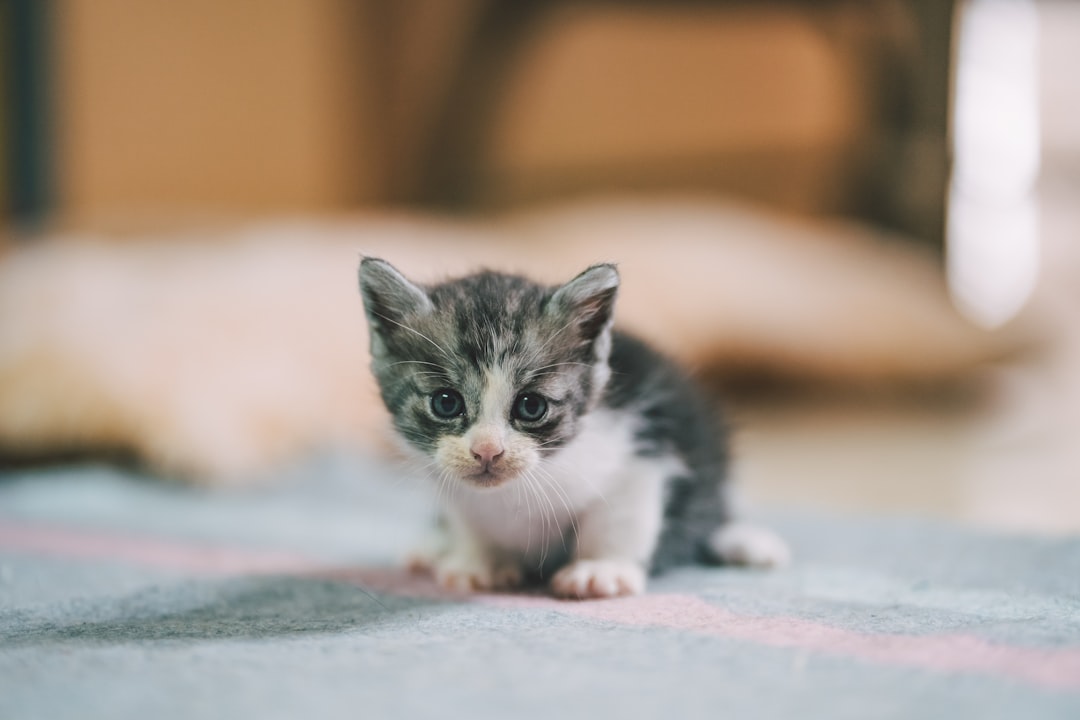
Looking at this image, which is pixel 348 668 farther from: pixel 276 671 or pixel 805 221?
pixel 805 221

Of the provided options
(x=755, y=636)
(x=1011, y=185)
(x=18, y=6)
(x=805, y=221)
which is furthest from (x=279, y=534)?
(x=1011, y=185)

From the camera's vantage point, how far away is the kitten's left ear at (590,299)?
1.00m

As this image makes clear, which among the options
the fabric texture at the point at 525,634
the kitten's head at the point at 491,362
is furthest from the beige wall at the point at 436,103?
the kitten's head at the point at 491,362

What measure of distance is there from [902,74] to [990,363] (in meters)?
1.15

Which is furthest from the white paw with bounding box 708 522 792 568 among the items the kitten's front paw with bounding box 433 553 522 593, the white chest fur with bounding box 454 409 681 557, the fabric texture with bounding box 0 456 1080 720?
the kitten's front paw with bounding box 433 553 522 593

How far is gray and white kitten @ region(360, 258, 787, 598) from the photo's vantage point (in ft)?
3.26

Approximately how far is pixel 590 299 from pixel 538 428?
0.50 ft

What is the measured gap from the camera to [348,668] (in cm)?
73

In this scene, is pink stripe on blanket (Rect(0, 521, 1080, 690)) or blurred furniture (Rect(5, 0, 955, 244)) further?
blurred furniture (Rect(5, 0, 955, 244))

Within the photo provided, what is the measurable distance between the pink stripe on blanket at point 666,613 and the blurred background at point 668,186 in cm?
55

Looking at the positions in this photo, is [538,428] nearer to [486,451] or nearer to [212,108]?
[486,451]

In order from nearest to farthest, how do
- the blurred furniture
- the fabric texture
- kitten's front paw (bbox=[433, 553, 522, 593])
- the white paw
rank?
1. the fabric texture
2. kitten's front paw (bbox=[433, 553, 522, 593])
3. the white paw
4. the blurred furniture

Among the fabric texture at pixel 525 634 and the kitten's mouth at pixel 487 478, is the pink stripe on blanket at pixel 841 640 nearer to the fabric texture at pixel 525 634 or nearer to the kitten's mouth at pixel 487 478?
the fabric texture at pixel 525 634

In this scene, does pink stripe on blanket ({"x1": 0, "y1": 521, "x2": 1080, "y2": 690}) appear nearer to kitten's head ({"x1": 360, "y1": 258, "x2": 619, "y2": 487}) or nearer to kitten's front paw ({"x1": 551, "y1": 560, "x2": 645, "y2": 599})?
kitten's front paw ({"x1": 551, "y1": 560, "x2": 645, "y2": 599})
